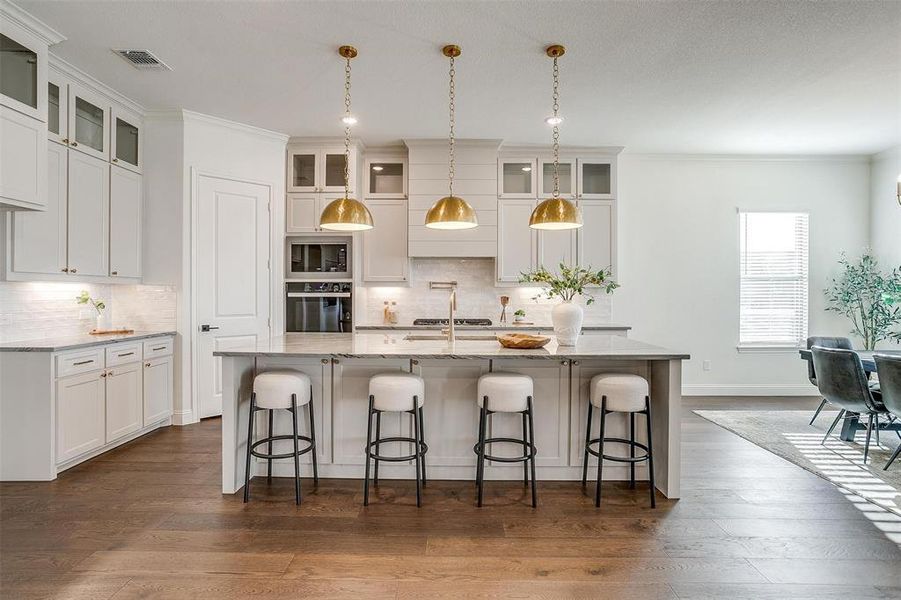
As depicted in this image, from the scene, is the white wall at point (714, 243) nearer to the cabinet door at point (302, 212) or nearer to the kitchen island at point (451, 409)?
the kitchen island at point (451, 409)

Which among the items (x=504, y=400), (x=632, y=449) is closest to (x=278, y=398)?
(x=504, y=400)

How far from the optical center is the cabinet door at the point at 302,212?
5.59 m

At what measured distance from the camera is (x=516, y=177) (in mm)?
5848

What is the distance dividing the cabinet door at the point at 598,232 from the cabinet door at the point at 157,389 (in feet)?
15.0

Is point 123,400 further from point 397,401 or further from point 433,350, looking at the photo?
point 433,350

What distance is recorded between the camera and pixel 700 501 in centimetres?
304

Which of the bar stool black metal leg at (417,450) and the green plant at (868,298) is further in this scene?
the green plant at (868,298)

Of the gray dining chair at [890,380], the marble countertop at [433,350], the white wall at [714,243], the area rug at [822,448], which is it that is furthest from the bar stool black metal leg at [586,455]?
the white wall at [714,243]

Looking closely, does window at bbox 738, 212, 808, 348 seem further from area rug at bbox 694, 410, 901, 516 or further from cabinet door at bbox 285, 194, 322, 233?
cabinet door at bbox 285, 194, 322, 233

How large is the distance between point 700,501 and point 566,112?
139 inches

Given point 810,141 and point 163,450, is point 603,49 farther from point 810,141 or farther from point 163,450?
point 163,450

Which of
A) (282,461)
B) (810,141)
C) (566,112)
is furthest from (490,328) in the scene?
(810,141)

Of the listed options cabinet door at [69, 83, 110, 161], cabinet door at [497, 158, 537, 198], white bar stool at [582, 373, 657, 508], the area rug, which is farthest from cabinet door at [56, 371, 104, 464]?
the area rug

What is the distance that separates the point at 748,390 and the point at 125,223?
7.26 m
